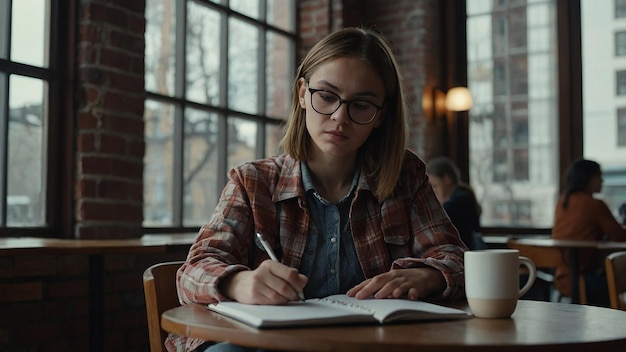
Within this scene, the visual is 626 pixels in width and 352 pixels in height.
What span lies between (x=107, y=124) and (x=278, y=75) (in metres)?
1.89

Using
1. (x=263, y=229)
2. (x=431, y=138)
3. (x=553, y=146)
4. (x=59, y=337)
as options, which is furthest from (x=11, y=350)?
(x=553, y=146)

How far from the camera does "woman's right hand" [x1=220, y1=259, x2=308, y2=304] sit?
113 cm

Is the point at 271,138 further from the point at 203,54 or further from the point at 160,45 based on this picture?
the point at 160,45

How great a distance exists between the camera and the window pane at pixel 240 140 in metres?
4.20

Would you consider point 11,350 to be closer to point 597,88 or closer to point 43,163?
point 43,163

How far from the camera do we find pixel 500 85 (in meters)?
5.68

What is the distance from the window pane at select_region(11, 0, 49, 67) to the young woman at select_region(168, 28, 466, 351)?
1.70 meters

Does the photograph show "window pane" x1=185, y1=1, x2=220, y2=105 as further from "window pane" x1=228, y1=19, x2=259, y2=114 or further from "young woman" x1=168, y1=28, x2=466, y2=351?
"young woman" x1=168, y1=28, x2=466, y2=351

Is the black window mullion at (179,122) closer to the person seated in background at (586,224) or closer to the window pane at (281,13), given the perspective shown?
the window pane at (281,13)

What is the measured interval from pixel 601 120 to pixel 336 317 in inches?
192

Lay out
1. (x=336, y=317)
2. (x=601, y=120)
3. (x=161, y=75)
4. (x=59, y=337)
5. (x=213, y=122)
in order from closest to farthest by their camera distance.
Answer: (x=336, y=317) → (x=59, y=337) → (x=161, y=75) → (x=213, y=122) → (x=601, y=120)

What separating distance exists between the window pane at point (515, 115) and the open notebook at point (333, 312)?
460cm

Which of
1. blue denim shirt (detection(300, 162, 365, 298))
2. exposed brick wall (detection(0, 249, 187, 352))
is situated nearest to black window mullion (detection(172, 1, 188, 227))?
exposed brick wall (detection(0, 249, 187, 352))

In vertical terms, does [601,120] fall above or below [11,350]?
above
